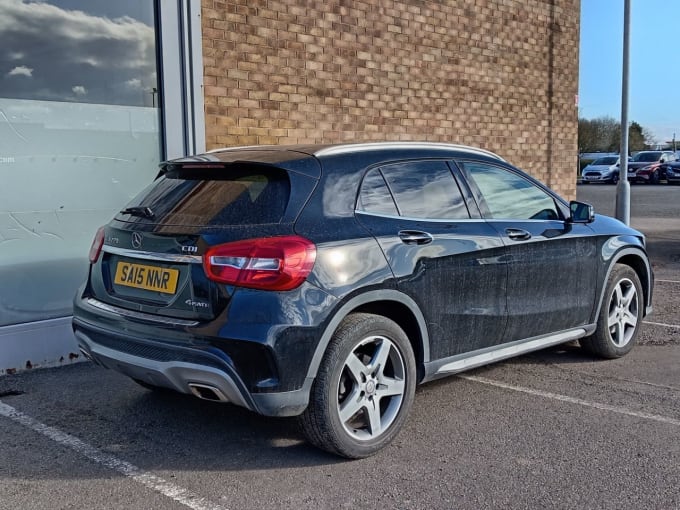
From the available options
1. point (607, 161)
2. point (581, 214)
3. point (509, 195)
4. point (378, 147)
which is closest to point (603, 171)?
point (607, 161)

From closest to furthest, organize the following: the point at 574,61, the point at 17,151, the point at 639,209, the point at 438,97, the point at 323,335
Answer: the point at 323,335
the point at 17,151
the point at 438,97
the point at 574,61
the point at 639,209

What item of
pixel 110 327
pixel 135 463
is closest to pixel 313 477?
pixel 135 463

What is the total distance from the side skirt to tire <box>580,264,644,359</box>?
242 millimetres

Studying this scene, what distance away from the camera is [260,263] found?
3.76 metres

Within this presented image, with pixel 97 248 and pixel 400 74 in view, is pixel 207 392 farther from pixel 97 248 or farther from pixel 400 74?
pixel 400 74

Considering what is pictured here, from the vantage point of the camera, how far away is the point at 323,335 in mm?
3883

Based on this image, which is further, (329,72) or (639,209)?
(639,209)

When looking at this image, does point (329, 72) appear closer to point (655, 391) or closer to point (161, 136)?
point (161, 136)

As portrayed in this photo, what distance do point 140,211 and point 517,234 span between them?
7.94ft

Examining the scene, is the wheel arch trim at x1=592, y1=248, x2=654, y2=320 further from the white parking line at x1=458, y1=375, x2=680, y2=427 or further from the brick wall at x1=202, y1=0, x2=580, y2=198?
the brick wall at x1=202, y1=0, x2=580, y2=198

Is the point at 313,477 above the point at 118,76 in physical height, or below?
below

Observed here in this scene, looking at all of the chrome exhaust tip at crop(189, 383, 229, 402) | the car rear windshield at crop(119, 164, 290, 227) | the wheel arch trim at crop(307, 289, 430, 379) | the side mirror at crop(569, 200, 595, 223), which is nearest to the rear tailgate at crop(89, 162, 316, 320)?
the car rear windshield at crop(119, 164, 290, 227)

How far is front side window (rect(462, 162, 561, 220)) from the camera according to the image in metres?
5.08

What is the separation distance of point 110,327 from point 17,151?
286cm
